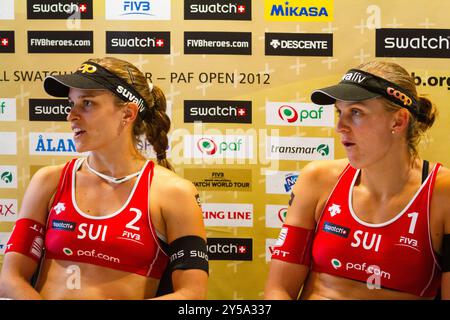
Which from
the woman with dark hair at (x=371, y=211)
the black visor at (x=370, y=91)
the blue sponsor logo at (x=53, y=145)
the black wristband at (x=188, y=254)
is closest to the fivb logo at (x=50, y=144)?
the blue sponsor logo at (x=53, y=145)

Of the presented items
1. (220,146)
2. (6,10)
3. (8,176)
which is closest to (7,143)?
(8,176)

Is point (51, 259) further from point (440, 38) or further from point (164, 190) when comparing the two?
point (440, 38)

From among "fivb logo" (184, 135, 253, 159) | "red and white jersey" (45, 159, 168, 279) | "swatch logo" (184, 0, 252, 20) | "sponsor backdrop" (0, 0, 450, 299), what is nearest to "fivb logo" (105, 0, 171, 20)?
"sponsor backdrop" (0, 0, 450, 299)

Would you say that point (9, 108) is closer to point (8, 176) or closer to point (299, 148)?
point (8, 176)

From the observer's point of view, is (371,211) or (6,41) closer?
(371,211)

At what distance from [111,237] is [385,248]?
0.87 meters

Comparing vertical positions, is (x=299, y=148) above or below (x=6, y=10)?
below

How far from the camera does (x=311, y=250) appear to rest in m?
2.13

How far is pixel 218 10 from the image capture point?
3.44m

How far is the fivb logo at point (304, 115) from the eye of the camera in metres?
3.42

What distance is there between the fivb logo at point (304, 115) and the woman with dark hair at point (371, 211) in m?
1.24

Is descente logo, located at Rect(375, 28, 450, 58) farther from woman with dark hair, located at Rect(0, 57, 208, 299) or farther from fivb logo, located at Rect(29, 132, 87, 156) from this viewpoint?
fivb logo, located at Rect(29, 132, 87, 156)

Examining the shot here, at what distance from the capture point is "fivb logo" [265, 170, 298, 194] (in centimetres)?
344

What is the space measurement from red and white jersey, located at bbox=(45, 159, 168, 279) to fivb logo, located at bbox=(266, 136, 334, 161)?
1.37 m
